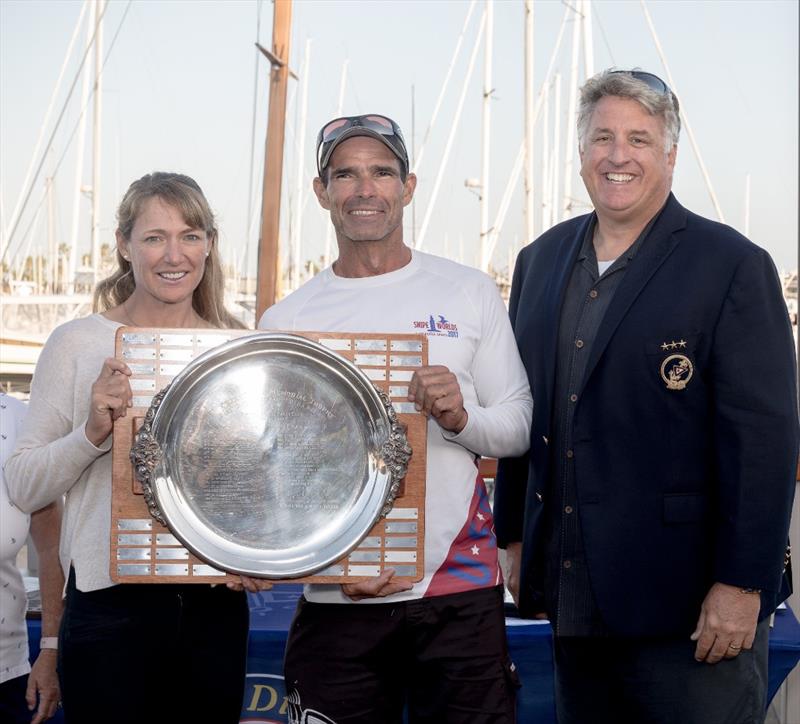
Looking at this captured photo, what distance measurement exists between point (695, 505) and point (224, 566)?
1.07 metres

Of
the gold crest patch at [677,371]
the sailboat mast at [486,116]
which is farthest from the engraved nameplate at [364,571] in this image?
the sailboat mast at [486,116]

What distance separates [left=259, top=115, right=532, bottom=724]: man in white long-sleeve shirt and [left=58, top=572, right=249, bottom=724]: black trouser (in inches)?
7.5

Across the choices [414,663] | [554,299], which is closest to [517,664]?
[414,663]

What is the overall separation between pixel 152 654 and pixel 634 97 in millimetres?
1736

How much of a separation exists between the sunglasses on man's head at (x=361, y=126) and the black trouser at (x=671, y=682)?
133cm

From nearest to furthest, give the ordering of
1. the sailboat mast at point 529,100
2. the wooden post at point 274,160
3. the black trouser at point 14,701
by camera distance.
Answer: the black trouser at point 14,701, the wooden post at point 274,160, the sailboat mast at point 529,100

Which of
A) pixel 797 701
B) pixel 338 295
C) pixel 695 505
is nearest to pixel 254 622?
pixel 338 295

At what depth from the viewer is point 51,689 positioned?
2.70 meters

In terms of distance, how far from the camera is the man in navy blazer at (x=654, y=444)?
237 centimetres

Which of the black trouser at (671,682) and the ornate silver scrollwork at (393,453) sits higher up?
the ornate silver scrollwork at (393,453)

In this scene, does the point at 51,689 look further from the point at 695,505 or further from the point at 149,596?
the point at 695,505

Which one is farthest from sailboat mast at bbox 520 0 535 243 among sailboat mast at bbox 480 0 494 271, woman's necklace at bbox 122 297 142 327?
woman's necklace at bbox 122 297 142 327

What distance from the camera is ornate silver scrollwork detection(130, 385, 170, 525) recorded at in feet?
7.17

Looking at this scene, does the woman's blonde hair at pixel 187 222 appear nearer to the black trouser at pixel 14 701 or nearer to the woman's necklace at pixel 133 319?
the woman's necklace at pixel 133 319
